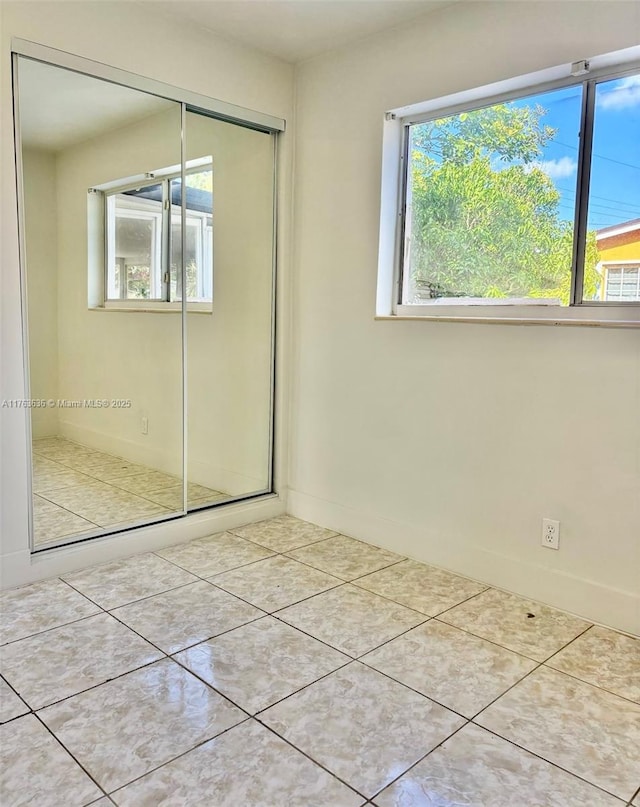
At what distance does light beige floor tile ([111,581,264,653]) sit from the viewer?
214 cm

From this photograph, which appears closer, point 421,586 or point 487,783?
point 487,783

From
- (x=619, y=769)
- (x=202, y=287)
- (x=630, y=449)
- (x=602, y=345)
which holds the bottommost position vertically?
(x=619, y=769)

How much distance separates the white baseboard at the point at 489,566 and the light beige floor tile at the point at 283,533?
0.07m

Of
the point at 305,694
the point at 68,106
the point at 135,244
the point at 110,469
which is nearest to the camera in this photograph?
the point at 305,694

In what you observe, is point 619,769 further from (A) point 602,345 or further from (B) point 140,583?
(B) point 140,583

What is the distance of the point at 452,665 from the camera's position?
2.01 metres

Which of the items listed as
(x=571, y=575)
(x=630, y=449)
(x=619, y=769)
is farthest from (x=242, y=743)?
(x=630, y=449)

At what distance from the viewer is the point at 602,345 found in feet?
→ 7.35

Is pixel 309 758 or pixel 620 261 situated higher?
pixel 620 261

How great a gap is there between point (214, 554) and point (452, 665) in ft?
4.32

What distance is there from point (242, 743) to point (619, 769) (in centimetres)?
97

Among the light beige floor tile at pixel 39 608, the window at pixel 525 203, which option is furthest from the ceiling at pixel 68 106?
the light beige floor tile at pixel 39 608

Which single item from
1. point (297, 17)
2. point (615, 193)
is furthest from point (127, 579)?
point (297, 17)

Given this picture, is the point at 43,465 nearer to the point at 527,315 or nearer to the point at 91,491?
the point at 91,491
